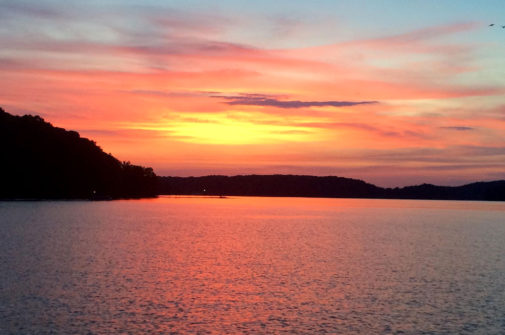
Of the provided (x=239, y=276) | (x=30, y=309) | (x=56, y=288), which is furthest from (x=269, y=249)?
(x=30, y=309)

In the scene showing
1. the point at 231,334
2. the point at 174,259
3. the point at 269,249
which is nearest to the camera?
the point at 231,334

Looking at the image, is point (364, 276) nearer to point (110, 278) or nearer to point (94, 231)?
point (110, 278)

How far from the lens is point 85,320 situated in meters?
33.4

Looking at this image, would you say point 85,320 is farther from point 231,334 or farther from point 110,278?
point 110,278

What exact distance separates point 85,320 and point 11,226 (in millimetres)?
82550

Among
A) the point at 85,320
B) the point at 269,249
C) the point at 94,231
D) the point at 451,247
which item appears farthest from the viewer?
the point at 94,231

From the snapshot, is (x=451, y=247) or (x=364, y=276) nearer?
(x=364, y=276)

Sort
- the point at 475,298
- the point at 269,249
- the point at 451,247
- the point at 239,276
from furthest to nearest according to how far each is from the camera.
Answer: the point at 451,247 < the point at 269,249 < the point at 239,276 < the point at 475,298

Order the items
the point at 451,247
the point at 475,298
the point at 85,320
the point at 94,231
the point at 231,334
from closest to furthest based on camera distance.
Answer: the point at 231,334 → the point at 85,320 → the point at 475,298 → the point at 451,247 → the point at 94,231

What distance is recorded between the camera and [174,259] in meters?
64.2

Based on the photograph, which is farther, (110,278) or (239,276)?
(239,276)

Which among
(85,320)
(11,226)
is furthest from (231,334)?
(11,226)

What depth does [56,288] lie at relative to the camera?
4316 cm

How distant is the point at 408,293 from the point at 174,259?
92.9 feet
